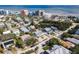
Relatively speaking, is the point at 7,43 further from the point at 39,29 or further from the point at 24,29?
the point at 39,29

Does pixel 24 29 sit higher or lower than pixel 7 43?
higher

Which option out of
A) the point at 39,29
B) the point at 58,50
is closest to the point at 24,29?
the point at 39,29

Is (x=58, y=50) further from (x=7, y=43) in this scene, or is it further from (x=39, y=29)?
(x=7, y=43)

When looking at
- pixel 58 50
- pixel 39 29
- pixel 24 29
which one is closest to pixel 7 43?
pixel 24 29

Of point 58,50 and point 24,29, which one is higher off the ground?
point 24,29

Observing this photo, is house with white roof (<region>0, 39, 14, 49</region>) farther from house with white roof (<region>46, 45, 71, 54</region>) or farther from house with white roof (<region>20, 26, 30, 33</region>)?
house with white roof (<region>46, 45, 71, 54</region>)

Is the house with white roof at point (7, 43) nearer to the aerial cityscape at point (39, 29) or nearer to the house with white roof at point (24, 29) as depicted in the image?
the aerial cityscape at point (39, 29)

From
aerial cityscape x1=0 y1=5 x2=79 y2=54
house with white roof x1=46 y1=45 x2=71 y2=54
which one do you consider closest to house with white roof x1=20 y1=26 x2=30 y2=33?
aerial cityscape x1=0 y1=5 x2=79 y2=54

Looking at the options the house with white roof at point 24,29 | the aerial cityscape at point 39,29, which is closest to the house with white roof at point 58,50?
the aerial cityscape at point 39,29

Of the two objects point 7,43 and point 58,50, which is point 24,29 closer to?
point 7,43
